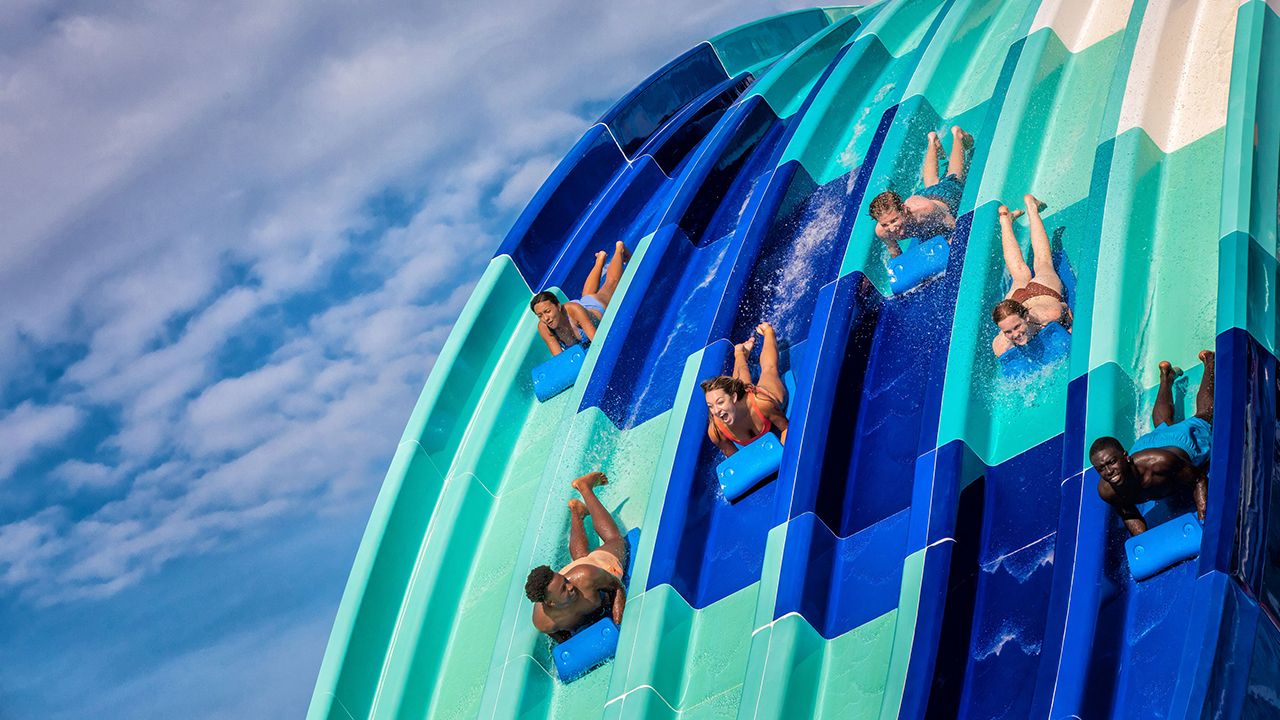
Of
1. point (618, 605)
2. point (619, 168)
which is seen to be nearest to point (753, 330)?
point (618, 605)

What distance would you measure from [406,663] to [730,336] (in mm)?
3424

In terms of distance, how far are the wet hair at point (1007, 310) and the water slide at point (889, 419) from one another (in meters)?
0.24

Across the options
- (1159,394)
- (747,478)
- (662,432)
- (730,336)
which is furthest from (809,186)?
(1159,394)

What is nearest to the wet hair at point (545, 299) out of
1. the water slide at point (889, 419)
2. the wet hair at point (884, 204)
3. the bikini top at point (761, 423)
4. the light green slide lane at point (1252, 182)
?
the water slide at point (889, 419)

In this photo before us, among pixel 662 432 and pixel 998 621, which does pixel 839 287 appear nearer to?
pixel 662 432

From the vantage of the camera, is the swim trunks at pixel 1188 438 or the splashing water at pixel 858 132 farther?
the splashing water at pixel 858 132

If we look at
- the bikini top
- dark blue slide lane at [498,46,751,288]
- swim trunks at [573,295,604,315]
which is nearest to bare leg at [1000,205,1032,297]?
the bikini top

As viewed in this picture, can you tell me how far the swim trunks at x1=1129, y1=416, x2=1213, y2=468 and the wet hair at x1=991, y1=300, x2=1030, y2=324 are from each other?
4.76ft

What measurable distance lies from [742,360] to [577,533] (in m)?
1.72

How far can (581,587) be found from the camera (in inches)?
326

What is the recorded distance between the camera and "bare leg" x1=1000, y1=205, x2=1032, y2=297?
820cm

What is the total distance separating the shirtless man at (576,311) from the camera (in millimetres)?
11234

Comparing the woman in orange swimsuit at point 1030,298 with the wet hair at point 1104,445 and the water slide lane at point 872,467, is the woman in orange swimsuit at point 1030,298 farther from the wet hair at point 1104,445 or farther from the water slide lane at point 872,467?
the wet hair at point 1104,445

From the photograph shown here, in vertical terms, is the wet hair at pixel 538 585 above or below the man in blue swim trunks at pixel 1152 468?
above
